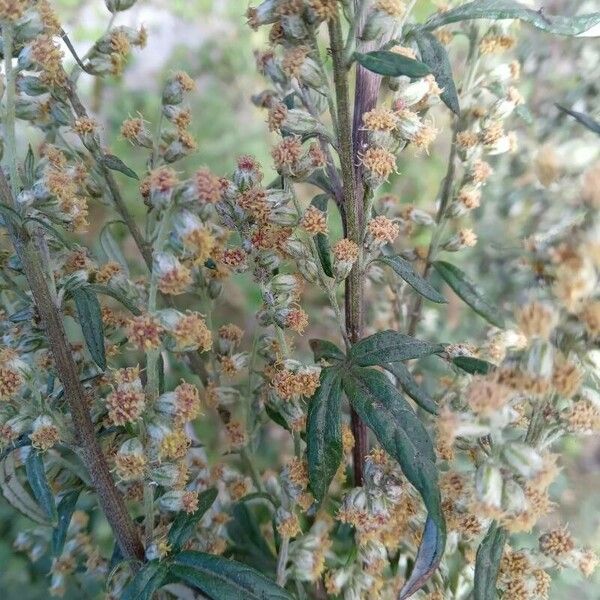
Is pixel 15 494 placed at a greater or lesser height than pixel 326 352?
lesser

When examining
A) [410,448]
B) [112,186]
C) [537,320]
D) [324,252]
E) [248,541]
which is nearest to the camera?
[537,320]

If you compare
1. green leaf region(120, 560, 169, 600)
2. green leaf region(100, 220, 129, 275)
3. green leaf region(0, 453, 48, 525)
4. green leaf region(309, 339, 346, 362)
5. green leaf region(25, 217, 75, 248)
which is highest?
green leaf region(25, 217, 75, 248)

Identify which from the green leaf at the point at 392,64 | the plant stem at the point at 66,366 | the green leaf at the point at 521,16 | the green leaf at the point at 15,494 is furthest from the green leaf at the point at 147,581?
the green leaf at the point at 521,16

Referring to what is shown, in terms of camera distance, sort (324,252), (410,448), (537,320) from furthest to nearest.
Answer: (324,252), (410,448), (537,320)

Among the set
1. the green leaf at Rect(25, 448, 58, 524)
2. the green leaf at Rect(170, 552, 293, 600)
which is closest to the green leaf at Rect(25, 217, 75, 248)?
the green leaf at Rect(25, 448, 58, 524)

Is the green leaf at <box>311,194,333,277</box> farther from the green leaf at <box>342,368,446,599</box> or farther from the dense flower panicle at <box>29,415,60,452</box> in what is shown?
the dense flower panicle at <box>29,415,60,452</box>

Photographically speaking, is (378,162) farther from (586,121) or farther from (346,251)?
(586,121)

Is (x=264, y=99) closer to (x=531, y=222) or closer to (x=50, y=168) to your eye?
(x=50, y=168)

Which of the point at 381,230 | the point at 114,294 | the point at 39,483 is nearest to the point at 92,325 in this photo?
the point at 114,294
